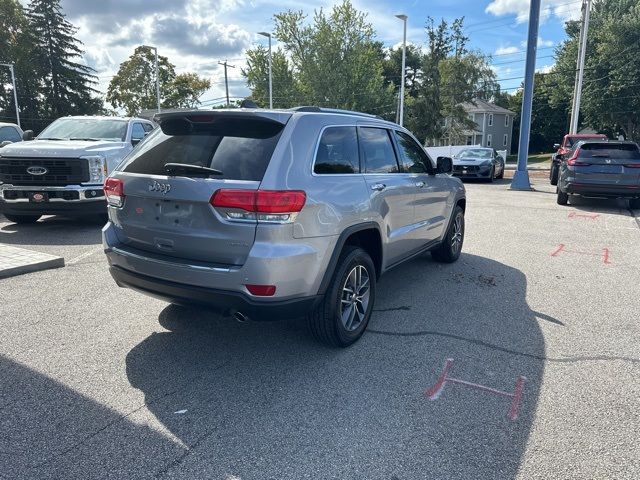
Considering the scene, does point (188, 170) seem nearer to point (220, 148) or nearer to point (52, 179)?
point (220, 148)

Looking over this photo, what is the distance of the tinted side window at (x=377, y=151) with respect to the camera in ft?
14.2

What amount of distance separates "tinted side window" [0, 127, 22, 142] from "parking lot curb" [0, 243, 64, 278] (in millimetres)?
5488

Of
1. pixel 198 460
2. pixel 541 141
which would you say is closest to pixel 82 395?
pixel 198 460

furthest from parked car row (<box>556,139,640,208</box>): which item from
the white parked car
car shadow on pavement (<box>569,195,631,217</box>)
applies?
the white parked car

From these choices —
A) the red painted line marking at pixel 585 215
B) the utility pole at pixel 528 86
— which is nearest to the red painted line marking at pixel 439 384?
the red painted line marking at pixel 585 215

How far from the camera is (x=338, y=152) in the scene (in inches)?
154

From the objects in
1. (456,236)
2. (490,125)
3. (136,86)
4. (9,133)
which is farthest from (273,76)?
(456,236)

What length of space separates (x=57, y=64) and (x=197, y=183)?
60.2 m

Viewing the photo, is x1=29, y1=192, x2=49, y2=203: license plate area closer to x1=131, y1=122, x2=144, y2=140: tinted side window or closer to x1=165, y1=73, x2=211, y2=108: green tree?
x1=131, y1=122, x2=144, y2=140: tinted side window

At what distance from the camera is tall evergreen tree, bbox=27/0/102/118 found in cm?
5228

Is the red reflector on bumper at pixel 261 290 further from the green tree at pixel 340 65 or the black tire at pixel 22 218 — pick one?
the green tree at pixel 340 65

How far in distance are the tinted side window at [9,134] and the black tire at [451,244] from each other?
9855 millimetres

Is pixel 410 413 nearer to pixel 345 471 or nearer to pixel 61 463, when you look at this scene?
pixel 345 471

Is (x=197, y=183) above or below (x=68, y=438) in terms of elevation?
above
